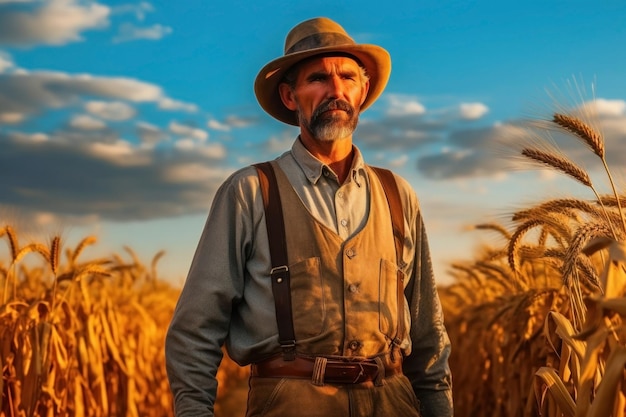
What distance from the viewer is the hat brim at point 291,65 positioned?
10.8 feet

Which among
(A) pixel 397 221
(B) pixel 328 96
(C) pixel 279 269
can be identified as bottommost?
(C) pixel 279 269

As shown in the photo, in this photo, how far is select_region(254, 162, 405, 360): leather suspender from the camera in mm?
2887

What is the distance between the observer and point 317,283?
2.93 meters

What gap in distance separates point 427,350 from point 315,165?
2.84 feet

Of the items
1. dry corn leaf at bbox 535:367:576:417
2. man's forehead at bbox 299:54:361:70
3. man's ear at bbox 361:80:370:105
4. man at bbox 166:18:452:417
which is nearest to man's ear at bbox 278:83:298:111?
man at bbox 166:18:452:417

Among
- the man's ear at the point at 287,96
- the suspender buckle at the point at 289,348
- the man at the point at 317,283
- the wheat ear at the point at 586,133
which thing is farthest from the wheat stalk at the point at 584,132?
the suspender buckle at the point at 289,348

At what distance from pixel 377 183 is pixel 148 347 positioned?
5.58 metres

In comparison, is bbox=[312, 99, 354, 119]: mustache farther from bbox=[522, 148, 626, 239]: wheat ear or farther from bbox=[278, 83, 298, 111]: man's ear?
bbox=[522, 148, 626, 239]: wheat ear

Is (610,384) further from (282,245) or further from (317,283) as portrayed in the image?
(282,245)

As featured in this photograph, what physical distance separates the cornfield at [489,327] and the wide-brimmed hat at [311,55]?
2.54ft

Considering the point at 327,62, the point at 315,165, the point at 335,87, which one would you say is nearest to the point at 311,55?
the point at 327,62

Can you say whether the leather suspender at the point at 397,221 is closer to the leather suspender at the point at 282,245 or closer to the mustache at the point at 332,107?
the leather suspender at the point at 282,245

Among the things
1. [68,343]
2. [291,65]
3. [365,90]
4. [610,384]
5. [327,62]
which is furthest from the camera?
[68,343]

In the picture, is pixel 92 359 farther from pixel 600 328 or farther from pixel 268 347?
pixel 600 328
